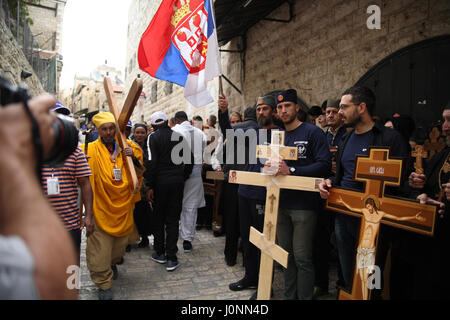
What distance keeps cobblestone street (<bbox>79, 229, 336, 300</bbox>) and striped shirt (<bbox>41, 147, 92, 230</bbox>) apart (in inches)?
44.8

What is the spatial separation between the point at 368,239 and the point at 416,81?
128 inches

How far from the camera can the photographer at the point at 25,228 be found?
2.22ft

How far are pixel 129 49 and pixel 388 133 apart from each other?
20845mm

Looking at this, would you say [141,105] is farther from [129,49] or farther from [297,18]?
[297,18]

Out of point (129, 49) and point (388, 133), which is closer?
point (388, 133)

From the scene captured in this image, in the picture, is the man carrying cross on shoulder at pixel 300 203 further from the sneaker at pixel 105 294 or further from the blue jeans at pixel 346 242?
the sneaker at pixel 105 294

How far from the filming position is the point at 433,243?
2064 millimetres

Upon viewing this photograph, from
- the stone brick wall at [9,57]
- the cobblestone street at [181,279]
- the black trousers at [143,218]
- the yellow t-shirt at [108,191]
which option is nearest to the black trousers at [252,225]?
the cobblestone street at [181,279]

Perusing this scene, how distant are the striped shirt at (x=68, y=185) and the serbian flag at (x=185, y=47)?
1731 mm

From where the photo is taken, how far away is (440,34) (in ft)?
12.5

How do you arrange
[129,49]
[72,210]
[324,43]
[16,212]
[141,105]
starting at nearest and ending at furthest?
[16,212]
[72,210]
[324,43]
[141,105]
[129,49]

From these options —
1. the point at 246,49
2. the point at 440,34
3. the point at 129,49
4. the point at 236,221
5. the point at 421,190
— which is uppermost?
the point at 129,49

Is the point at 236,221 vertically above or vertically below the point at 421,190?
below

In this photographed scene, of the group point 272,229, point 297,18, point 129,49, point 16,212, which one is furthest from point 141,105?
point 16,212
